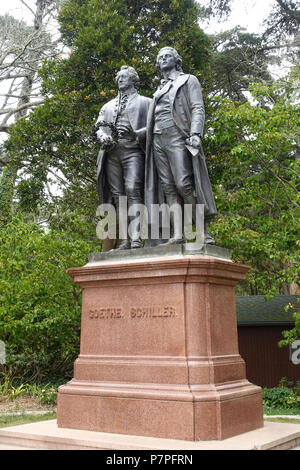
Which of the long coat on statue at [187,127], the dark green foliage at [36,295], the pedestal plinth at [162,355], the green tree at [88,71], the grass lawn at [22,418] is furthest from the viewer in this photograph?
the green tree at [88,71]

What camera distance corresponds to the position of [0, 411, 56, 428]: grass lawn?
340 inches

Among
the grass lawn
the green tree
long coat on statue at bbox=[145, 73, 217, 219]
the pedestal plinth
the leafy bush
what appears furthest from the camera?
the green tree

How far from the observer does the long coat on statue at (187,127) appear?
21.4ft

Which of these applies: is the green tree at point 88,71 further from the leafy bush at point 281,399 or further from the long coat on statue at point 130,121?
the leafy bush at point 281,399

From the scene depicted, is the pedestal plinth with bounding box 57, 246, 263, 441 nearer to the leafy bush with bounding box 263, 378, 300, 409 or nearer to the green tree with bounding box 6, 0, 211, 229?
the leafy bush with bounding box 263, 378, 300, 409

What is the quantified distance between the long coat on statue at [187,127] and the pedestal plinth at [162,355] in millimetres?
823

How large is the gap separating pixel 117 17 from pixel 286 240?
22.5ft

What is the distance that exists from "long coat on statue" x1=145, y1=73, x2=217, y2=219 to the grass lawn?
423 centimetres

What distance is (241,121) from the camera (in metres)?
12.7

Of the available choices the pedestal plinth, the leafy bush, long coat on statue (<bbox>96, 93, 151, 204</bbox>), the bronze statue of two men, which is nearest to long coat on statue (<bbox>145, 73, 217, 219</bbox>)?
the bronze statue of two men

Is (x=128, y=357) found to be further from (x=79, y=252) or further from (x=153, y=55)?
(x=153, y=55)

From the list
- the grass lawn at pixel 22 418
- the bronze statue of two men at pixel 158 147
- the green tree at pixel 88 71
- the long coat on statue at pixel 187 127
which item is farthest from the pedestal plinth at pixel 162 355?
the green tree at pixel 88 71

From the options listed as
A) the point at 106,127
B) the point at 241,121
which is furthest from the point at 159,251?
the point at 241,121

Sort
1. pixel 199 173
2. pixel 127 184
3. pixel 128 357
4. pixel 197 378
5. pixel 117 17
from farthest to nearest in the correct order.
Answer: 1. pixel 117 17
2. pixel 127 184
3. pixel 199 173
4. pixel 128 357
5. pixel 197 378
